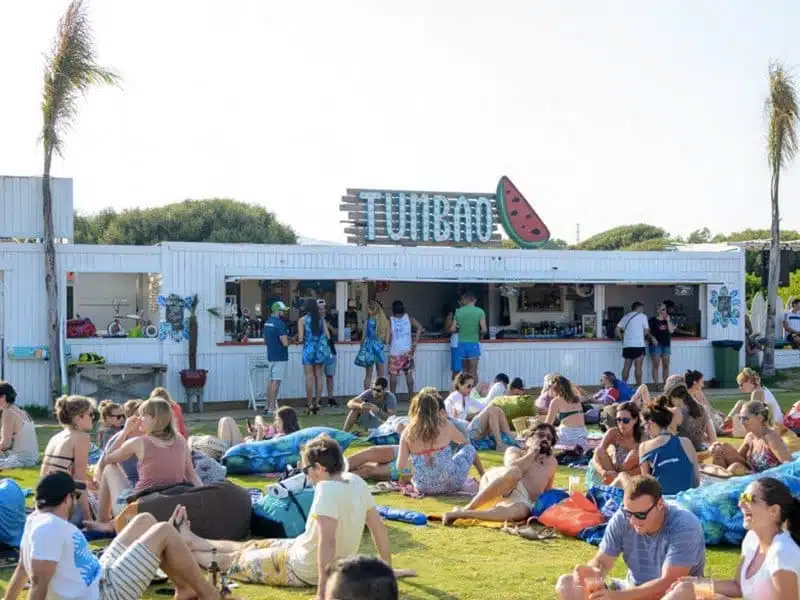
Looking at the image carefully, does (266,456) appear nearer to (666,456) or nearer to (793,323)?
(666,456)

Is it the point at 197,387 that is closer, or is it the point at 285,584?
the point at 285,584

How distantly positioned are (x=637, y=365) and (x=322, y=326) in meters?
5.94

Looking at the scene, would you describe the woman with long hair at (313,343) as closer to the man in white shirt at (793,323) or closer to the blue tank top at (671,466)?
the blue tank top at (671,466)

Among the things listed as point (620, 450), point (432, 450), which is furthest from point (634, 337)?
point (432, 450)

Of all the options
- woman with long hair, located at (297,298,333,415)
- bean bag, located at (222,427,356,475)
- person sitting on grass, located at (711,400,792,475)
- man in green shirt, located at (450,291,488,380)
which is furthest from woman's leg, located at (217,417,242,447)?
man in green shirt, located at (450,291,488,380)

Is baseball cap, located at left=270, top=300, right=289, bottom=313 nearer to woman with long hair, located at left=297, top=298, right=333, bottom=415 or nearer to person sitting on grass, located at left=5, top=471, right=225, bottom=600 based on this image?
woman with long hair, located at left=297, top=298, right=333, bottom=415

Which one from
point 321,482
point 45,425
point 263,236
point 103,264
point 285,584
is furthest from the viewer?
point 263,236

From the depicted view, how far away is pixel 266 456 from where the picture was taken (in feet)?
39.4

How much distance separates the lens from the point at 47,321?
17.2m

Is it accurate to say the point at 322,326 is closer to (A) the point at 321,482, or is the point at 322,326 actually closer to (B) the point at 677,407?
(B) the point at 677,407

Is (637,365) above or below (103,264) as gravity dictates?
below

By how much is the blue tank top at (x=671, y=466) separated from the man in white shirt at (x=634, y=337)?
11.3 m

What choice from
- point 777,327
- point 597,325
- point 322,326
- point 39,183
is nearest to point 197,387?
point 322,326

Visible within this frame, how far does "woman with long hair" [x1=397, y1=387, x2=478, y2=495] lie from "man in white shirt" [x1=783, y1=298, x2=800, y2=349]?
48.0 ft
